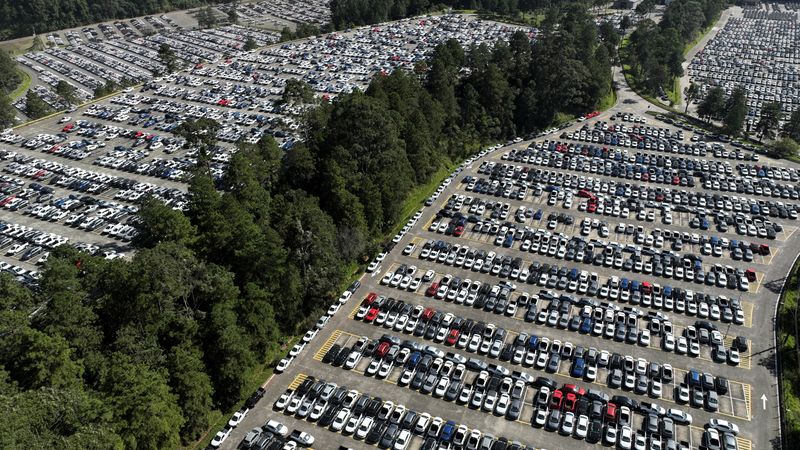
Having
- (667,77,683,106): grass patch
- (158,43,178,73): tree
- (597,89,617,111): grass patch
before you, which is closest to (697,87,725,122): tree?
(667,77,683,106): grass patch

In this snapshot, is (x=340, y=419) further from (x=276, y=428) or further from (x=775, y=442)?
(x=775, y=442)

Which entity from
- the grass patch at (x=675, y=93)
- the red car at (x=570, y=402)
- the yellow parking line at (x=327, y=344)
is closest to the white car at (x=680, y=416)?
the red car at (x=570, y=402)

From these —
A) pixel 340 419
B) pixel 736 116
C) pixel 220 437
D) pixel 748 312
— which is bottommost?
pixel 220 437

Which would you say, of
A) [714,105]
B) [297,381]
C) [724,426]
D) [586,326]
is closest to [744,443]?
[724,426]

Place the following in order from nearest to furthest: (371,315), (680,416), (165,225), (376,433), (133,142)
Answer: (376,433), (680,416), (165,225), (371,315), (133,142)

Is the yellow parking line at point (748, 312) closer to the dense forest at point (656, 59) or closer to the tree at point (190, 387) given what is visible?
the tree at point (190, 387)

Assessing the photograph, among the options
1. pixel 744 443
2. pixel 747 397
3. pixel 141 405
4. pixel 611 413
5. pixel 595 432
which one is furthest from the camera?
pixel 747 397

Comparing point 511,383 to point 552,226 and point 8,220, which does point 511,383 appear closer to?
point 552,226

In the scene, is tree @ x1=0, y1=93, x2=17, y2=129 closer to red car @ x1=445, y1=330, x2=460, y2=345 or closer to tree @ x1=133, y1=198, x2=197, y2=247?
tree @ x1=133, y1=198, x2=197, y2=247
